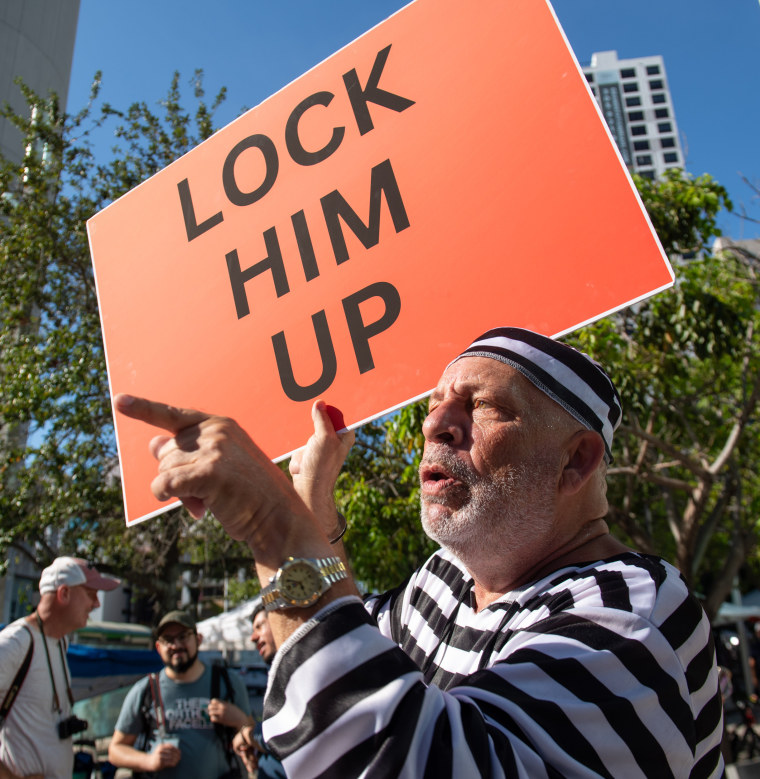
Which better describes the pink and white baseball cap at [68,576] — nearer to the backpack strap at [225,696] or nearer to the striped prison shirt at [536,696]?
the backpack strap at [225,696]

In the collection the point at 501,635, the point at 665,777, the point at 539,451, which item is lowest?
the point at 665,777

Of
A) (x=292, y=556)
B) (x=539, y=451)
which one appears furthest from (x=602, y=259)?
(x=292, y=556)

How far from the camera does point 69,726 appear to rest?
11.9ft

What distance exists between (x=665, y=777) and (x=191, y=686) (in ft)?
13.0

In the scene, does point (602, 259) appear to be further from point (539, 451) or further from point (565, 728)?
point (565, 728)

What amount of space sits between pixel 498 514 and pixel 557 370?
319mm

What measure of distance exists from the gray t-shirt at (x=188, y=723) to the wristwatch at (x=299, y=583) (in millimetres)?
3729

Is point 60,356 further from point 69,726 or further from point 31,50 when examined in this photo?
point 31,50

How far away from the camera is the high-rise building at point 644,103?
316ft

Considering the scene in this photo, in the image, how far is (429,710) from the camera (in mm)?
902

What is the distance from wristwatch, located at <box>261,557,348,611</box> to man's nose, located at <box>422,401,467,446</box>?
0.55 meters

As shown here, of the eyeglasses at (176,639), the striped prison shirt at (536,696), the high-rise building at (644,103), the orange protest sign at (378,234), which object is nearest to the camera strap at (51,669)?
the eyeglasses at (176,639)

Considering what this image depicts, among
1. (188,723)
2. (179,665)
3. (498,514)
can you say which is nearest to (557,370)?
(498,514)

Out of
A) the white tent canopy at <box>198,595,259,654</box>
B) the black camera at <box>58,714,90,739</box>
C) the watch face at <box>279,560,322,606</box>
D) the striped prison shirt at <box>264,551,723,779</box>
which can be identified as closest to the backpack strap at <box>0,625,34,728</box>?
the black camera at <box>58,714,90,739</box>
